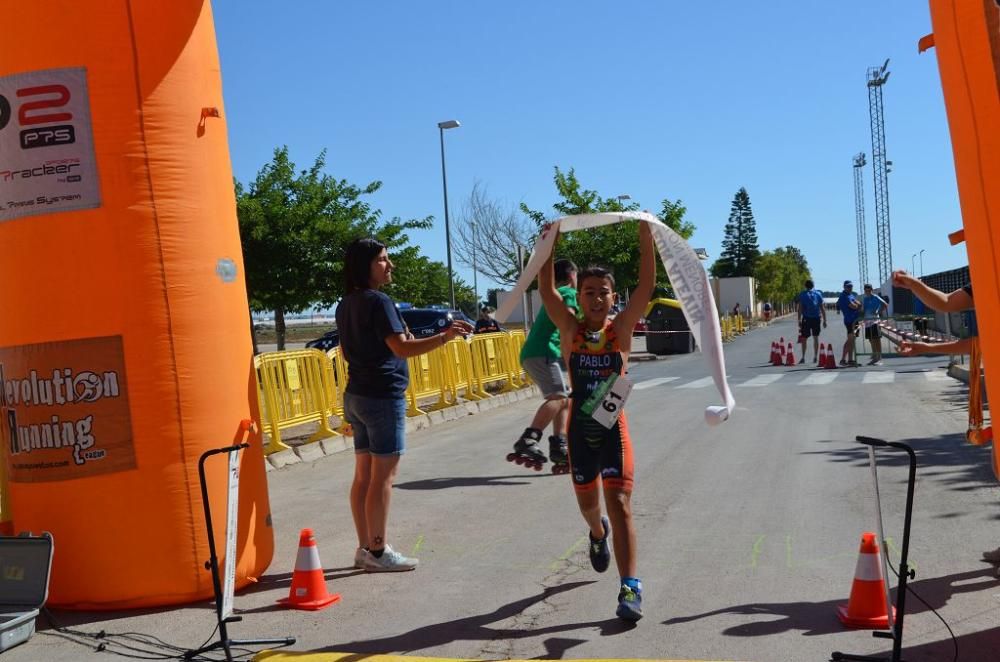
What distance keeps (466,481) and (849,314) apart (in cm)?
1501

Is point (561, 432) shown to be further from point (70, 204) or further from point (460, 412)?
point (460, 412)

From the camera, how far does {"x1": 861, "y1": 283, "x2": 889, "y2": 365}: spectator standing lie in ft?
69.8

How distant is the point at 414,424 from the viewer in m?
13.9

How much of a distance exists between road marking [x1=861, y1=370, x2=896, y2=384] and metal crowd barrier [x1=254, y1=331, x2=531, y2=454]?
23.0 feet

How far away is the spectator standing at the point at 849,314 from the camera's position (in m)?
21.7

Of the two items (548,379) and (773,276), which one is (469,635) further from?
(773,276)

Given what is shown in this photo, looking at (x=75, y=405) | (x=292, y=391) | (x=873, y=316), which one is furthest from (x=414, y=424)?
(x=873, y=316)

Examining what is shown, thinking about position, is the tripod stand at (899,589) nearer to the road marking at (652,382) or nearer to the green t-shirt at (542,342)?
the green t-shirt at (542,342)

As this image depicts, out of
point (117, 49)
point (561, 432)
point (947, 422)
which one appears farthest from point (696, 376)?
point (117, 49)

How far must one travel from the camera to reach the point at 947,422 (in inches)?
455

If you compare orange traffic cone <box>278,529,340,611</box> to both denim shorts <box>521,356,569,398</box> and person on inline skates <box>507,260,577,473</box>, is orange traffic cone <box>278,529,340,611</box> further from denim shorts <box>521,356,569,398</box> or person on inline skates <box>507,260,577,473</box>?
denim shorts <box>521,356,569,398</box>

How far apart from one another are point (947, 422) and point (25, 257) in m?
10.3

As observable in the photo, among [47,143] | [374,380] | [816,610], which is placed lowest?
[816,610]

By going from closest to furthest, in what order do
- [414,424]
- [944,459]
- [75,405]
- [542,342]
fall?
[75,405], [542,342], [944,459], [414,424]
